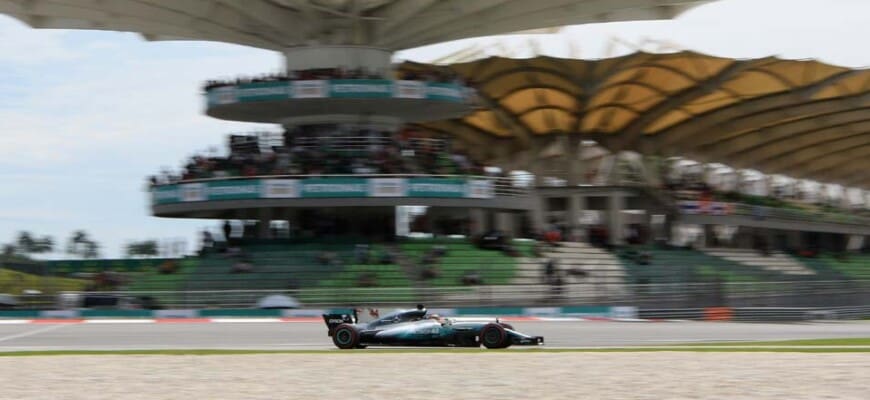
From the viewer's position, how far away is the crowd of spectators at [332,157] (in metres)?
42.5

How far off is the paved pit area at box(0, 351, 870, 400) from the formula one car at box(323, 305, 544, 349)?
1322 mm

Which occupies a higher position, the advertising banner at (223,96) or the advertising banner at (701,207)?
the advertising banner at (223,96)

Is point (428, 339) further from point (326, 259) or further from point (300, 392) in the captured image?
point (326, 259)

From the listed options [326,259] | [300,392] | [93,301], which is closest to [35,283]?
[93,301]

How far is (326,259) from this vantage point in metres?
37.7

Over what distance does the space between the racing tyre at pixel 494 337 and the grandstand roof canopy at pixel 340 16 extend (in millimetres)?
25602

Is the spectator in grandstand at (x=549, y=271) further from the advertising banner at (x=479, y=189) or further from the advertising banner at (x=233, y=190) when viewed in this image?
the advertising banner at (x=233, y=190)

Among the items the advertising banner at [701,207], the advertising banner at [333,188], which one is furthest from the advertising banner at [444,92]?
the advertising banner at [701,207]

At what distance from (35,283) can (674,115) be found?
3944 centimetres

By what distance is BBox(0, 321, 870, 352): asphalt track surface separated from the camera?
22.2m

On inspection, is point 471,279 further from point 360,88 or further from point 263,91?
point 263,91

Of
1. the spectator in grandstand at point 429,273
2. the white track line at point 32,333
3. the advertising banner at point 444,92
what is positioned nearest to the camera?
the white track line at point 32,333

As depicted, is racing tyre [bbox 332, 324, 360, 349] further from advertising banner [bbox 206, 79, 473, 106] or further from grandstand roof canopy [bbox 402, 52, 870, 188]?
grandstand roof canopy [bbox 402, 52, 870, 188]

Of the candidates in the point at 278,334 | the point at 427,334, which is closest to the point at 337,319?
the point at 427,334
